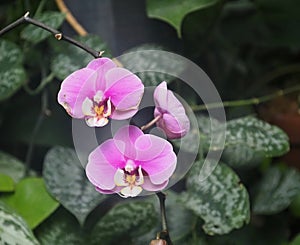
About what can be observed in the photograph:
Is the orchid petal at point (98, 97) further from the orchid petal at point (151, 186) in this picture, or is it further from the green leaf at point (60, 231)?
the green leaf at point (60, 231)

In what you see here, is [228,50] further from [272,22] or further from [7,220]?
[7,220]

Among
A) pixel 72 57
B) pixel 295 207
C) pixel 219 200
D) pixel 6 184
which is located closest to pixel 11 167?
pixel 6 184

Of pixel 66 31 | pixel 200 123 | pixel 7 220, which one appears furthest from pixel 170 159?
pixel 66 31

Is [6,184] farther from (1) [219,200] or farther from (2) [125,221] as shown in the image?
(1) [219,200]

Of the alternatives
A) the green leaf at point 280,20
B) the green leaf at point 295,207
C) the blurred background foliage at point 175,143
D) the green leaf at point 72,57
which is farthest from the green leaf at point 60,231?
the green leaf at point 280,20

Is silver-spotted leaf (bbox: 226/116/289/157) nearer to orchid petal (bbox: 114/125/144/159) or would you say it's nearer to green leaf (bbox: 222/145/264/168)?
green leaf (bbox: 222/145/264/168)

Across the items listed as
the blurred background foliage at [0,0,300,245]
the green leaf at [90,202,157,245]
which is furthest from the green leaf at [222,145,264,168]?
the green leaf at [90,202,157,245]
